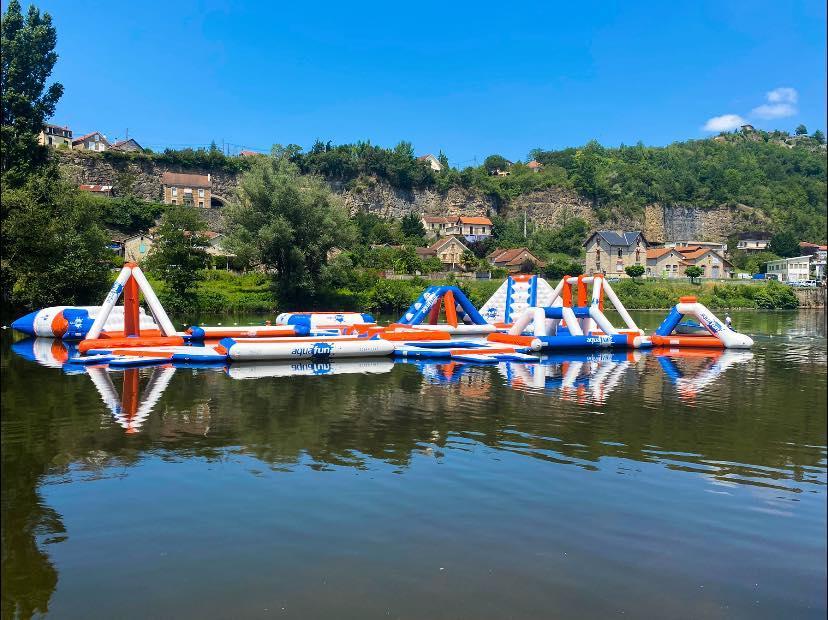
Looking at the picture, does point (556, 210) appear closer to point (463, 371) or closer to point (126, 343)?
point (463, 371)

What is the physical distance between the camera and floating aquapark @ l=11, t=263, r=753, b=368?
76.7 feet

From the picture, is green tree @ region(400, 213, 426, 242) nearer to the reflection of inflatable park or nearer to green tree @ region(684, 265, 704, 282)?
green tree @ region(684, 265, 704, 282)

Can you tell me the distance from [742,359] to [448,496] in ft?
69.2

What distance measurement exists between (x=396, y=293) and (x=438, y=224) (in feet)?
136

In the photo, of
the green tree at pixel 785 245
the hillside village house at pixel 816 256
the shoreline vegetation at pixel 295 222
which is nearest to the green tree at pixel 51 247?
the shoreline vegetation at pixel 295 222

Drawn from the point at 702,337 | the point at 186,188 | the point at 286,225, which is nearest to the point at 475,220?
the point at 186,188

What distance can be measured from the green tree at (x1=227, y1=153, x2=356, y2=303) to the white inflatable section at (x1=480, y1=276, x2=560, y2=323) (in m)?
16.5

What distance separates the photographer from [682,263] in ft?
265

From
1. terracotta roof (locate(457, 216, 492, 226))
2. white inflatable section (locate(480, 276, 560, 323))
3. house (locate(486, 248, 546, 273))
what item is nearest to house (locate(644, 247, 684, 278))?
house (locate(486, 248, 546, 273))

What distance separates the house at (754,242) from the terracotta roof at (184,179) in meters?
70.9

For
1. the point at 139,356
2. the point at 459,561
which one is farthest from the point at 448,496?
the point at 139,356

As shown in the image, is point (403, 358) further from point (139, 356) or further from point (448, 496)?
point (448, 496)

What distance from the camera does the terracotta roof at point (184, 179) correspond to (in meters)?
82.0

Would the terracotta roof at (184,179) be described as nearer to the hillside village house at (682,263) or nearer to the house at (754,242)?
the hillside village house at (682,263)
